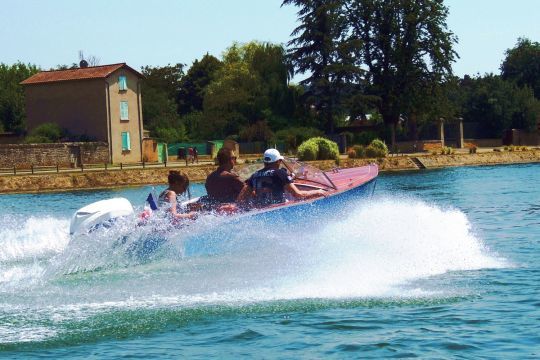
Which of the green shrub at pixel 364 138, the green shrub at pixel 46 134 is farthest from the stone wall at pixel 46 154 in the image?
the green shrub at pixel 364 138

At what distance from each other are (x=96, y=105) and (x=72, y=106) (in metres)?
2.26

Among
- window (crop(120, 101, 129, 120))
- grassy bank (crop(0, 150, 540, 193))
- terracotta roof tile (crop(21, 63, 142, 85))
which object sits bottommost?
grassy bank (crop(0, 150, 540, 193))

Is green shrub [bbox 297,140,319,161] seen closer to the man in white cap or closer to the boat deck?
the boat deck

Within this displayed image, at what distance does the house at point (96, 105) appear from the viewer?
229 ft

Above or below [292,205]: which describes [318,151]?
above

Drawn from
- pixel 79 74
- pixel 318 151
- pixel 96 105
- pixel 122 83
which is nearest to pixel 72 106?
pixel 96 105

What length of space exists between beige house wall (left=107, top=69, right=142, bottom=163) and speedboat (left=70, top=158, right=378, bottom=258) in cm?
5103

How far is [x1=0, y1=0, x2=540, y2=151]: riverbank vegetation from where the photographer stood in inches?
3022

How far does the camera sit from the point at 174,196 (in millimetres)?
15102

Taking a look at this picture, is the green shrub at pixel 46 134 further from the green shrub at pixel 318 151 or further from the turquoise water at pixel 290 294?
the turquoise water at pixel 290 294

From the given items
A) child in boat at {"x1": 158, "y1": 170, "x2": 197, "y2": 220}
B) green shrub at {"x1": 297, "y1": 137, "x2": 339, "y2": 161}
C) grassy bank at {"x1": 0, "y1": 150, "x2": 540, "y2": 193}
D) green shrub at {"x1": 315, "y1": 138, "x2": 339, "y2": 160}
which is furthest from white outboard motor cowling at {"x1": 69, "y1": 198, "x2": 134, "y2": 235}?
green shrub at {"x1": 315, "y1": 138, "x2": 339, "y2": 160}

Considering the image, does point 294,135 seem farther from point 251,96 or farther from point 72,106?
point 72,106

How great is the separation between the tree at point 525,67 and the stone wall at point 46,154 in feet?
187

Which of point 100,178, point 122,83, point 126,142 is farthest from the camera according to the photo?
point 122,83
